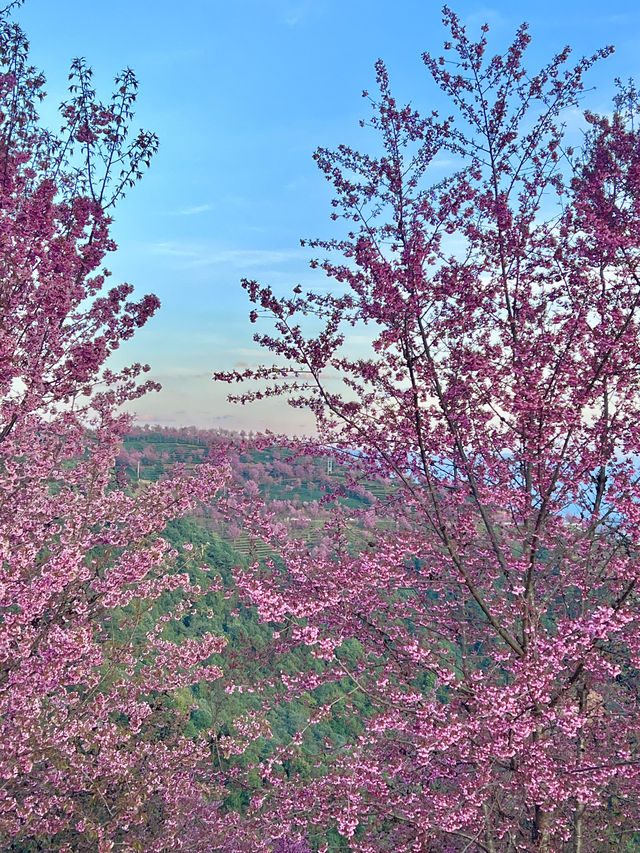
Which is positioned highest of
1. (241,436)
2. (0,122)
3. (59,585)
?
(0,122)

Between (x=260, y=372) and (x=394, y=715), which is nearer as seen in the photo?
(x=394, y=715)

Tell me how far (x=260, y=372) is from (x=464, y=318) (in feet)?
7.10

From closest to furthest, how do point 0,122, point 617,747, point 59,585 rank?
point 59,585, point 617,747, point 0,122

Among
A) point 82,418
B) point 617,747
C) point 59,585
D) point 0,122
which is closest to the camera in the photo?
point 59,585

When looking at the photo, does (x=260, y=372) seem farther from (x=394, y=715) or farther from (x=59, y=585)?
(x=394, y=715)

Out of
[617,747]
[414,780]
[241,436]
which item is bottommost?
[414,780]

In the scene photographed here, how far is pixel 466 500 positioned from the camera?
7.05m

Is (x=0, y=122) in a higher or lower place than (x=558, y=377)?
higher

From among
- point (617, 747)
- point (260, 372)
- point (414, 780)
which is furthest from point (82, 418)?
point (617, 747)

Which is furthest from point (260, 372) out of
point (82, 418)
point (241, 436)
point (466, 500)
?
point (82, 418)

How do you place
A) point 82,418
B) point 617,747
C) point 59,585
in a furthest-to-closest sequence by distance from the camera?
point 82,418, point 617,747, point 59,585

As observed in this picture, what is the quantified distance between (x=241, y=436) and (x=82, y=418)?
9.55ft

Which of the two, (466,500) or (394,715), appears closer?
(394,715)

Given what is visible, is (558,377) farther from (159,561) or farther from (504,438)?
(159,561)
